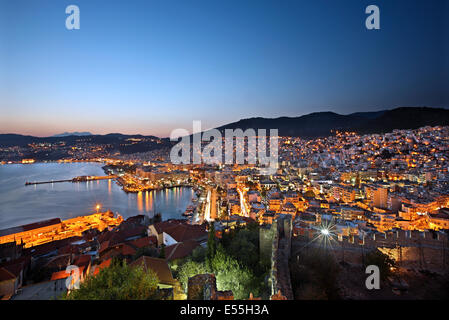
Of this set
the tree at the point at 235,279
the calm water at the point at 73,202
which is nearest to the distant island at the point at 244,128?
the calm water at the point at 73,202

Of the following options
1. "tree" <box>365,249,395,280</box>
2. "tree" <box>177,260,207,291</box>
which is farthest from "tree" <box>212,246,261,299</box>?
"tree" <box>365,249,395,280</box>

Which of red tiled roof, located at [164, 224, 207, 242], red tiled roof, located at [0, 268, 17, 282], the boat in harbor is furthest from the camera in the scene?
the boat in harbor

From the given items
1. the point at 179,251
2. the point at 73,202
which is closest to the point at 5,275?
the point at 179,251

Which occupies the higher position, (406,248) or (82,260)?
(406,248)

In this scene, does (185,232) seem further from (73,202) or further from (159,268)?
(73,202)

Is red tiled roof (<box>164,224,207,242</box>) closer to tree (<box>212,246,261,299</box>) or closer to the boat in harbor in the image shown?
tree (<box>212,246,261,299</box>)

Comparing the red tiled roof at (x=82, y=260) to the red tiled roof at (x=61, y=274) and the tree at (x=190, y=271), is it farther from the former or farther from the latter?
the tree at (x=190, y=271)

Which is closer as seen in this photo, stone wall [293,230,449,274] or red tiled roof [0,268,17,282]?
stone wall [293,230,449,274]
